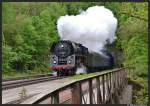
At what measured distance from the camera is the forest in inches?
460

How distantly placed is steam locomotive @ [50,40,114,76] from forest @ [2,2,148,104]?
2.37 metres

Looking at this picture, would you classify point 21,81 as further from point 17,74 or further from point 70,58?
point 70,58

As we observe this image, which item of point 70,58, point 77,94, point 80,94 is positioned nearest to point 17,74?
point 80,94

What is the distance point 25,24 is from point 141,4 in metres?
5.12

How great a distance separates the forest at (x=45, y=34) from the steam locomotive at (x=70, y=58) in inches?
93.5

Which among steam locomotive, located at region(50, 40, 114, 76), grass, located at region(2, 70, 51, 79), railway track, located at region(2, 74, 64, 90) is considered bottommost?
railway track, located at region(2, 74, 64, 90)

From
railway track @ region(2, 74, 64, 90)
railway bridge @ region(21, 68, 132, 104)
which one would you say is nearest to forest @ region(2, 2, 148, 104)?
railway track @ region(2, 74, 64, 90)

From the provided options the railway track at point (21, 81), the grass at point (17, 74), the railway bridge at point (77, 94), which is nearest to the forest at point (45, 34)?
the grass at point (17, 74)

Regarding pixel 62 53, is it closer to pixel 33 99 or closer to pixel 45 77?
pixel 45 77

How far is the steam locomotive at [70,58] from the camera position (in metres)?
20.8

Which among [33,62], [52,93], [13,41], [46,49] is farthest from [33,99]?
[46,49]

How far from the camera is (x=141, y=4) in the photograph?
11453 millimetres

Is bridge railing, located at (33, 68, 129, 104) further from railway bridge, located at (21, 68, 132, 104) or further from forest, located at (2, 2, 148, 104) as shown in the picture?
forest, located at (2, 2, 148, 104)

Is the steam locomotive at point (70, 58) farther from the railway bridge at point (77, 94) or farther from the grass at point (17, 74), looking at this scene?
the railway bridge at point (77, 94)
